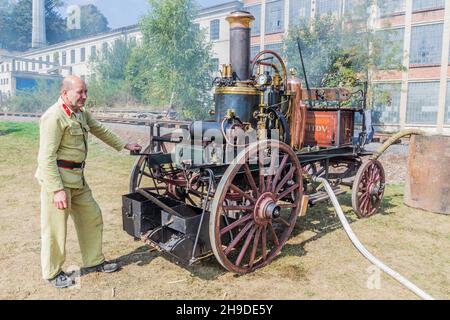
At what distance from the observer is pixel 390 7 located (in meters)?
22.7

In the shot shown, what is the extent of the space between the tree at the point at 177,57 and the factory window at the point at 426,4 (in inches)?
504

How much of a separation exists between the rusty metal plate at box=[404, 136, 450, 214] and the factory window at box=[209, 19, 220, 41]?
104 feet

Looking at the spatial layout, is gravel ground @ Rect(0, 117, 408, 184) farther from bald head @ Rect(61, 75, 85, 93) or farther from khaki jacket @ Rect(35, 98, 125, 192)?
bald head @ Rect(61, 75, 85, 93)

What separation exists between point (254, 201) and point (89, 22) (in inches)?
2905

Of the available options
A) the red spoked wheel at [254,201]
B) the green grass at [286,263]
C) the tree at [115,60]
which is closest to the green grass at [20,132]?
the green grass at [286,263]

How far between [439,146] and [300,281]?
3.66 metres

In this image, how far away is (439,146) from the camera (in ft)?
20.3

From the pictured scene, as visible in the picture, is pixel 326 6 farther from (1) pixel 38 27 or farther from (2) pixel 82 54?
(1) pixel 38 27

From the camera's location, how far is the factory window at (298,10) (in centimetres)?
2861

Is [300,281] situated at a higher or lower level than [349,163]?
lower

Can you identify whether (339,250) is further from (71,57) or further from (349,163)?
(71,57)

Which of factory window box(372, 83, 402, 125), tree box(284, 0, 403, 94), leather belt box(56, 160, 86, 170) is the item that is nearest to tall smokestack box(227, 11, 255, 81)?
leather belt box(56, 160, 86, 170)

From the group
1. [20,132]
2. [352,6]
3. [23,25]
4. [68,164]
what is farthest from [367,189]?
[23,25]

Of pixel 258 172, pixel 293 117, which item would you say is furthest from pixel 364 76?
pixel 258 172
